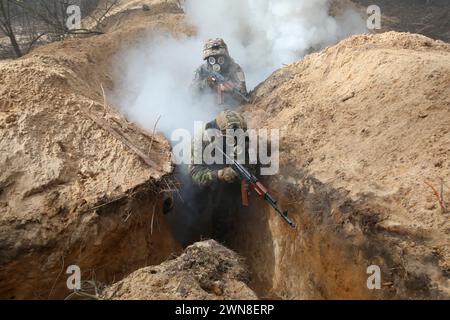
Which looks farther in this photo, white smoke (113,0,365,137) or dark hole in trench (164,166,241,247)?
white smoke (113,0,365,137)

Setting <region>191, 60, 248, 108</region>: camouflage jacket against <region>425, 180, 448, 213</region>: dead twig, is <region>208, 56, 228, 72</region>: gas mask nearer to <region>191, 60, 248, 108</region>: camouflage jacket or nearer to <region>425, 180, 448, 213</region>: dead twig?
<region>191, 60, 248, 108</region>: camouflage jacket

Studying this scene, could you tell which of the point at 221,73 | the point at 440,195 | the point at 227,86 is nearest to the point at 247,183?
the point at 440,195

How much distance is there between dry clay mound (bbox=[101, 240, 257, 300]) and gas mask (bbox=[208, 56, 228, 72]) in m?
4.68

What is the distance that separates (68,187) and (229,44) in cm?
754

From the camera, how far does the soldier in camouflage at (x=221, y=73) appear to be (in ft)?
23.5

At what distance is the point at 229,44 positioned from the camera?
419 inches

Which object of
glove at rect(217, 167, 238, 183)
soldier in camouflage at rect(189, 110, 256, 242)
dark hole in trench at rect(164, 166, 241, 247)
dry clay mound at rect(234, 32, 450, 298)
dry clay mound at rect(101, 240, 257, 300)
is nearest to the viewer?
dry clay mound at rect(101, 240, 257, 300)

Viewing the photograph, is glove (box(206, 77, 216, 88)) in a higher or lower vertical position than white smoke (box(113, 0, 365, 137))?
lower

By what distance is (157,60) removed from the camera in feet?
29.5

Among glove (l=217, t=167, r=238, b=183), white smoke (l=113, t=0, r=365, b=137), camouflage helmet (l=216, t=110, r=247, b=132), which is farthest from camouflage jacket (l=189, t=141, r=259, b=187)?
white smoke (l=113, t=0, r=365, b=137)

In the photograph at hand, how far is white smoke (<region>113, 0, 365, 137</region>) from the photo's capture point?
755 cm

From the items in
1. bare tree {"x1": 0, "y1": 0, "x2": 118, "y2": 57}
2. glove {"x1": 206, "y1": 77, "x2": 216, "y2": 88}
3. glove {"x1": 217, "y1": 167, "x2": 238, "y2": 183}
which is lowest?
glove {"x1": 217, "y1": 167, "x2": 238, "y2": 183}

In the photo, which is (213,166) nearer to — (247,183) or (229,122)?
(229,122)

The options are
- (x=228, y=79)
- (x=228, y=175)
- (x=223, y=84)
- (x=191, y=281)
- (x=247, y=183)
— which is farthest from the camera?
(x=228, y=79)
